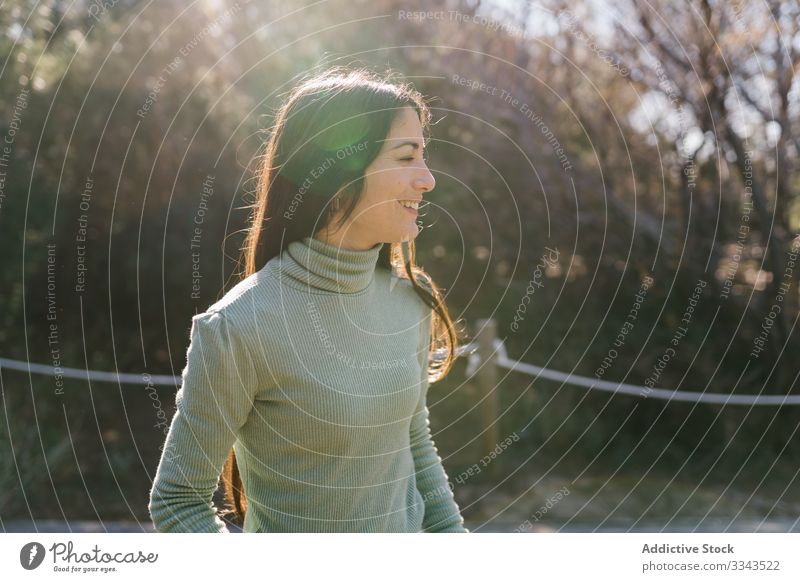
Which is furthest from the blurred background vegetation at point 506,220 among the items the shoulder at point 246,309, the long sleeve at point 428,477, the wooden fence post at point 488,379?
the shoulder at point 246,309

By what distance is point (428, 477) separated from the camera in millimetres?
1682

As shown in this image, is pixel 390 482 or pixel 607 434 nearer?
pixel 390 482

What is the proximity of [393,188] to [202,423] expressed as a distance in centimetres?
48

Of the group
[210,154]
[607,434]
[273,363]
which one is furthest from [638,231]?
[273,363]

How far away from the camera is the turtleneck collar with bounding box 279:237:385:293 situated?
4.79 ft

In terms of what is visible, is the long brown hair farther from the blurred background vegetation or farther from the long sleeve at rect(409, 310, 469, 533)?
the blurred background vegetation

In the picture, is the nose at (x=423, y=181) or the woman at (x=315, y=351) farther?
the nose at (x=423, y=181)

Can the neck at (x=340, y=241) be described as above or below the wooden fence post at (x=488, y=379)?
above

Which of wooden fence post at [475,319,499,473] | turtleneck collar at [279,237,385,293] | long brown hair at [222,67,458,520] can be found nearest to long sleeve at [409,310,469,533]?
turtleneck collar at [279,237,385,293]

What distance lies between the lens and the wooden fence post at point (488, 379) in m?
4.06

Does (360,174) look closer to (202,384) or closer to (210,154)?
(202,384)

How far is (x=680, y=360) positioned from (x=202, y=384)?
12.3ft

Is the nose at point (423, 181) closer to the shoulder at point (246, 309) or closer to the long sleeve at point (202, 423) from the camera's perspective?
the shoulder at point (246, 309)

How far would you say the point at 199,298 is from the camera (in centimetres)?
525
